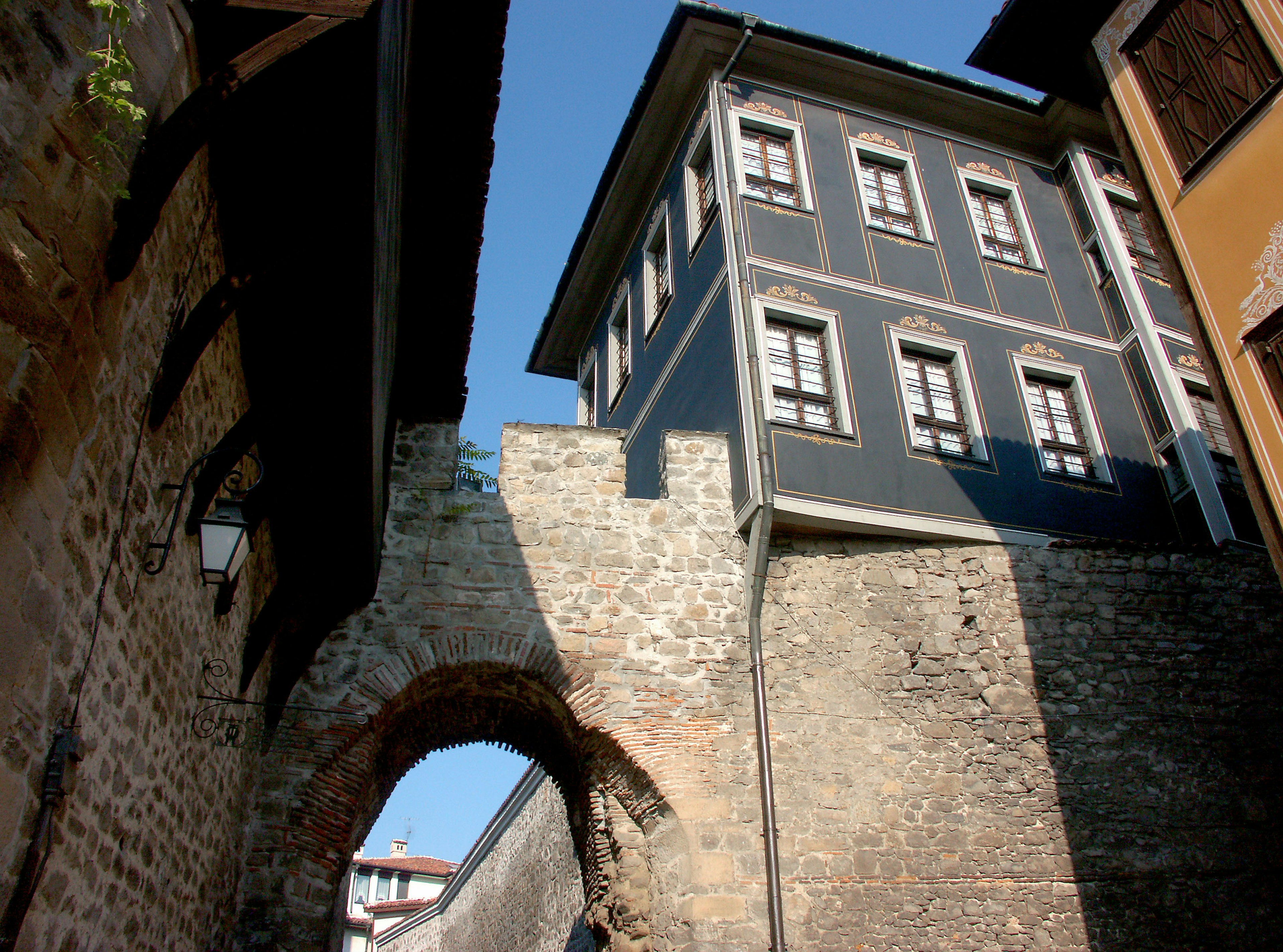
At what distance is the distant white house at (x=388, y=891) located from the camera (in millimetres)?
23375

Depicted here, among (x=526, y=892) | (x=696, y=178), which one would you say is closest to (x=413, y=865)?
(x=526, y=892)

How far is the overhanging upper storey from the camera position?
10406 mm

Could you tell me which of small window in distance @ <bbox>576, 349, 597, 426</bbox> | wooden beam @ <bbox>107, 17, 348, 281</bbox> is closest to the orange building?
wooden beam @ <bbox>107, 17, 348, 281</bbox>

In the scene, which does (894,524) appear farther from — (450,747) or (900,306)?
(450,747)

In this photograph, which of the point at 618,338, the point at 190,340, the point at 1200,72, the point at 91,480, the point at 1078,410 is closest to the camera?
the point at 91,480

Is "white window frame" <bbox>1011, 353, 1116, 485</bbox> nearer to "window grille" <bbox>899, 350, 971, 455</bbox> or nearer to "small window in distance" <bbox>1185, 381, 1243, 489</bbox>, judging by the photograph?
"window grille" <bbox>899, 350, 971, 455</bbox>

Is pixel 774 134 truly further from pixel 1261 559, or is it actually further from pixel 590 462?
pixel 1261 559

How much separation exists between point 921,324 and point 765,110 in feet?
10.1

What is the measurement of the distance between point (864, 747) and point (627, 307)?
6880 millimetres

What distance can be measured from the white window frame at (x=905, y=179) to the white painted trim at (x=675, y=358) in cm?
187

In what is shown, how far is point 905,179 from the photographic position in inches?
419

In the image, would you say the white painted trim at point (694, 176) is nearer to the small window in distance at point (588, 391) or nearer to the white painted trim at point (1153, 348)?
the small window in distance at point (588, 391)

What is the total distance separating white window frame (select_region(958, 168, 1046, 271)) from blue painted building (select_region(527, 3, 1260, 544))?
1.4 inches

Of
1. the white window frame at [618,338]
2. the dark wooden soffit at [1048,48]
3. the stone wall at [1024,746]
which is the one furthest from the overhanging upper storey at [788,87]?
the stone wall at [1024,746]
